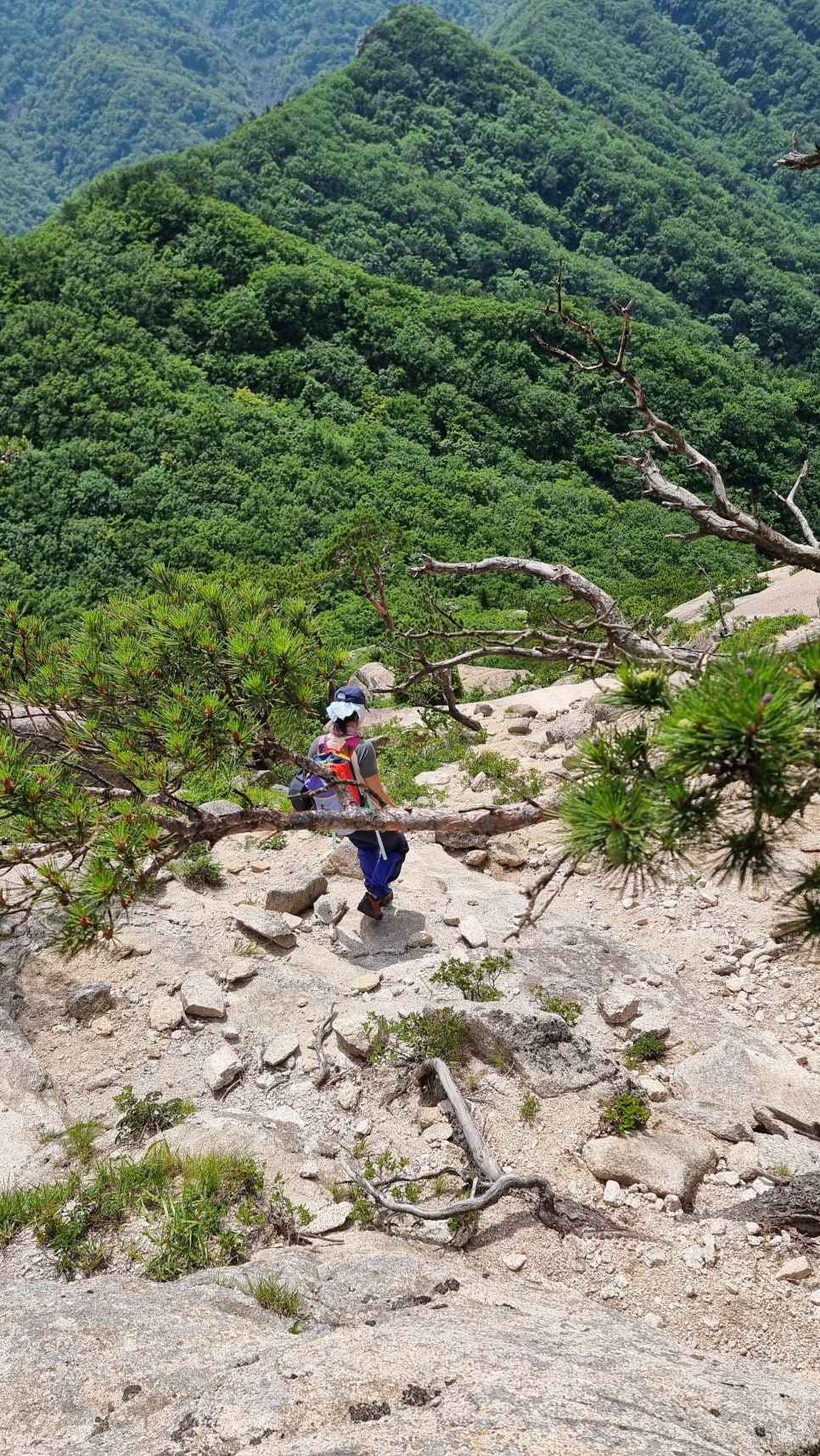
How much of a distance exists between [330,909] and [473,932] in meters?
1.01

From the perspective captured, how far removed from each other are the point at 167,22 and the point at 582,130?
Answer: 5301 inches

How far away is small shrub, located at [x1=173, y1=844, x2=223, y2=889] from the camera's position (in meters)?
6.49

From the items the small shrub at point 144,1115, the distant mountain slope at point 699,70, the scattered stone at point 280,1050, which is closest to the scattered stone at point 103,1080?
the small shrub at point 144,1115

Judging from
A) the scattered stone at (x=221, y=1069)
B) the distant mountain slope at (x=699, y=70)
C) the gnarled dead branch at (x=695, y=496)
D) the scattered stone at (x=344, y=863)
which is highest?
the distant mountain slope at (x=699, y=70)

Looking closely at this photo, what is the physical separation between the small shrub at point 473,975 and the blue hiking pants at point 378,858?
725 mm

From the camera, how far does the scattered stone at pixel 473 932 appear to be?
5555 mm

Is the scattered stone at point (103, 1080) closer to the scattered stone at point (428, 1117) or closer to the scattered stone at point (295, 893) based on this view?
the scattered stone at point (428, 1117)

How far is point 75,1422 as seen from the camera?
2.43 meters

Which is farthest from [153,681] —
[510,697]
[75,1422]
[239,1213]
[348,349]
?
[348,349]

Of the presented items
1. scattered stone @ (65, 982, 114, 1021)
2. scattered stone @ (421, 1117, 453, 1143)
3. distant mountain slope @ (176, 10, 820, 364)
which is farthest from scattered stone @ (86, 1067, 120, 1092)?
distant mountain slope @ (176, 10, 820, 364)

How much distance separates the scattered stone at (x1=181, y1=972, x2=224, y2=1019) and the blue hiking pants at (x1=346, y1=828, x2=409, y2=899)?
3.84 feet

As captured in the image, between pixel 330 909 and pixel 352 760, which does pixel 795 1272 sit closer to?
pixel 352 760

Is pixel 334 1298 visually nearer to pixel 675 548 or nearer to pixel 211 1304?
pixel 211 1304

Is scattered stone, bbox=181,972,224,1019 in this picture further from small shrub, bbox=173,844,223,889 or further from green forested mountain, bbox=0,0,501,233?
green forested mountain, bbox=0,0,501,233
